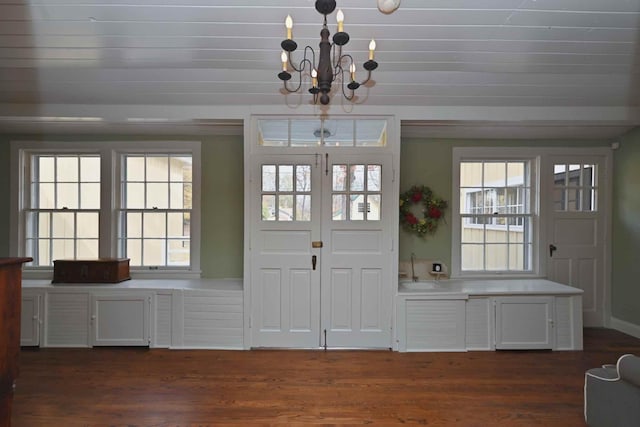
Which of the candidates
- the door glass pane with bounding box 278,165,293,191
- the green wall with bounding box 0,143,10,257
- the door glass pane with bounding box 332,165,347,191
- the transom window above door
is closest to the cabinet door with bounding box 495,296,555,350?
the door glass pane with bounding box 332,165,347,191

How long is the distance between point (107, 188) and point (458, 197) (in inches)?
159

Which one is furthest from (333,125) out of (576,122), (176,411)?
(176,411)

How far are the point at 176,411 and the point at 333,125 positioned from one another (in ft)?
8.83

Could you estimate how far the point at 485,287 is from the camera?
338 cm

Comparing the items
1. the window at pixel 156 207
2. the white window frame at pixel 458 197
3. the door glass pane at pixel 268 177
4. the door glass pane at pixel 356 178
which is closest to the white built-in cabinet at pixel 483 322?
the white window frame at pixel 458 197

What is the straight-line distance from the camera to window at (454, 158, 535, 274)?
3.88 meters

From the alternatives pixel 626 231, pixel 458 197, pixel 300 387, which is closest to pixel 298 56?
pixel 458 197

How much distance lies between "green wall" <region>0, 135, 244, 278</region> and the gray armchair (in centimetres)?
316

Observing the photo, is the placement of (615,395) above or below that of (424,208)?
below

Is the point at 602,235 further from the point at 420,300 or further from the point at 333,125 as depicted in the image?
the point at 333,125

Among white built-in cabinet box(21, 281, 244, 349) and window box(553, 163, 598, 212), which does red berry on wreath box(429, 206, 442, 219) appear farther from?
white built-in cabinet box(21, 281, 244, 349)

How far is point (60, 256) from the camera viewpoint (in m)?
3.81

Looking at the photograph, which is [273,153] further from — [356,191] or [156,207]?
[156,207]

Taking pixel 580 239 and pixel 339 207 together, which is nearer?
pixel 339 207
